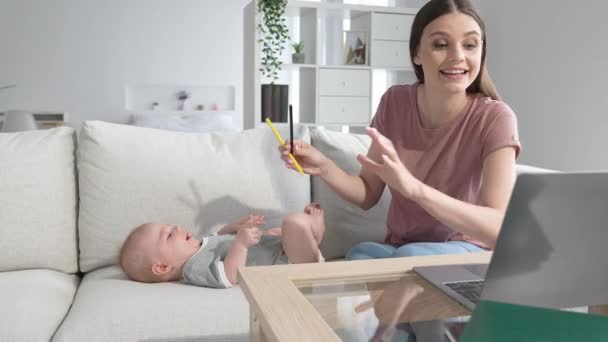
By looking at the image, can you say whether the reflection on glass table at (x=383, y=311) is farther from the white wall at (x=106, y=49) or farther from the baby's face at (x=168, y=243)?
the white wall at (x=106, y=49)

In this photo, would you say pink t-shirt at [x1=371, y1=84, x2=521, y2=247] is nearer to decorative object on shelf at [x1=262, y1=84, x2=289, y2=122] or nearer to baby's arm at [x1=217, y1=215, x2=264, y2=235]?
baby's arm at [x1=217, y1=215, x2=264, y2=235]

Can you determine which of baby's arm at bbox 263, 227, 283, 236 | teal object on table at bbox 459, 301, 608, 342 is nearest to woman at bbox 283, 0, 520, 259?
baby's arm at bbox 263, 227, 283, 236

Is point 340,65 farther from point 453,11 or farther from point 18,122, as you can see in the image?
point 453,11

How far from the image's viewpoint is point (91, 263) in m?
1.64

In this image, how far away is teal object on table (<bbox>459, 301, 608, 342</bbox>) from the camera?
500 mm

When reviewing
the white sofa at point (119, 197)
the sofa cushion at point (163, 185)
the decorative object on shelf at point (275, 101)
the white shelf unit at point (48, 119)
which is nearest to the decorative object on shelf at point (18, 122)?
the white shelf unit at point (48, 119)

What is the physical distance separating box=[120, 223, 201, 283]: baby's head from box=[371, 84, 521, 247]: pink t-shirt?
54cm

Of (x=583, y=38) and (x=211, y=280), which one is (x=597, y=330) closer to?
(x=211, y=280)

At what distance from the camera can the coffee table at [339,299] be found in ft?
2.20

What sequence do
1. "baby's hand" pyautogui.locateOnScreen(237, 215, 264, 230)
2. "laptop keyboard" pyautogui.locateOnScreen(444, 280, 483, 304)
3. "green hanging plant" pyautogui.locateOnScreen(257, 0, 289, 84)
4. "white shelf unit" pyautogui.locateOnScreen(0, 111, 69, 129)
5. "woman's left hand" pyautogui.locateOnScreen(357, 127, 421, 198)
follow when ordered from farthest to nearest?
"white shelf unit" pyautogui.locateOnScreen(0, 111, 69, 129)
"green hanging plant" pyautogui.locateOnScreen(257, 0, 289, 84)
"baby's hand" pyautogui.locateOnScreen(237, 215, 264, 230)
"woman's left hand" pyautogui.locateOnScreen(357, 127, 421, 198)
"laptop keyboard" pyautogui.locateOnScreen(444, 280, 483, 304)

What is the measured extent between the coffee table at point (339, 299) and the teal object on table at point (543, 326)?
0.18m

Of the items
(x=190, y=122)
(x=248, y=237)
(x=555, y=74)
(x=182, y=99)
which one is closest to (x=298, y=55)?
(x=190, y=122)

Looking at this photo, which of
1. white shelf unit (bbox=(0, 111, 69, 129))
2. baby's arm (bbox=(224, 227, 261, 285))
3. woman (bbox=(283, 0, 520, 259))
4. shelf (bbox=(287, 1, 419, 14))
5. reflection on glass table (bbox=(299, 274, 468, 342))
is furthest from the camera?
white shelf unit (bbox=(0, 111, 69, 129))

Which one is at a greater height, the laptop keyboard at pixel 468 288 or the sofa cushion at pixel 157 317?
the laptop keyboard at pixel 468 288
